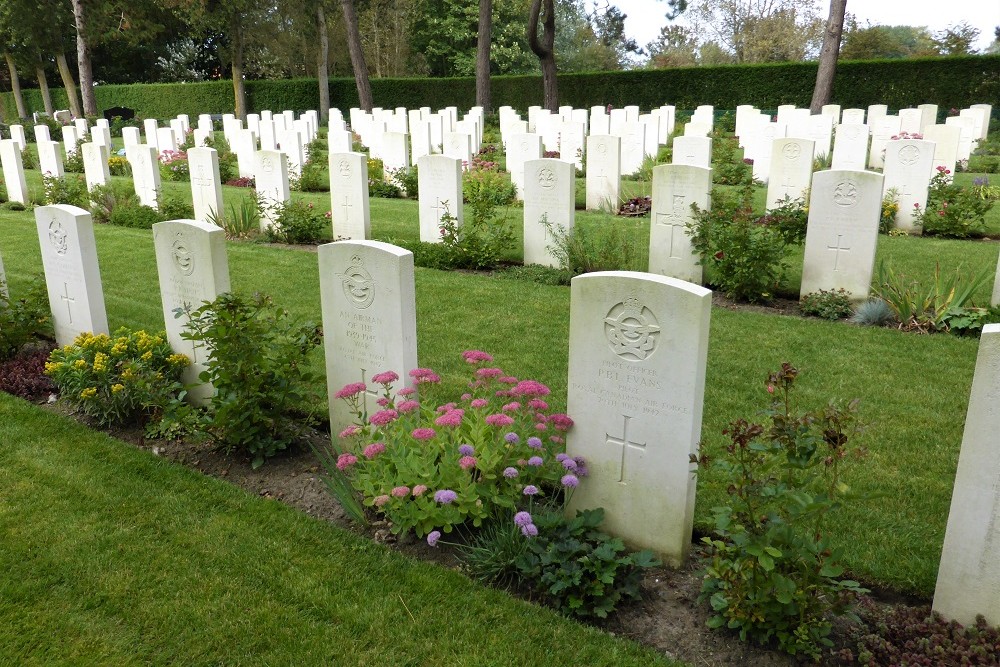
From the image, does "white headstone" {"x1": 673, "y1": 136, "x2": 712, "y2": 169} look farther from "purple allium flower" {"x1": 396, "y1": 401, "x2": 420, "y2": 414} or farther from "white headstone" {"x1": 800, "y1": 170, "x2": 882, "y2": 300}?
"purple allium flower" {"x1": 396, "y1": 401, "x2": 420, "y2": 414}

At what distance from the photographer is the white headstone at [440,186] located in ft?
31.1

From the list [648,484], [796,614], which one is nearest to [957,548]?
[796,614]

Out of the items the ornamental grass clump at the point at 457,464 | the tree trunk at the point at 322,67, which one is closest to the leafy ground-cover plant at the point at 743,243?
the ornamental grass clump at the point at 457,464

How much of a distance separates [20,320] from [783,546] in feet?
19.0

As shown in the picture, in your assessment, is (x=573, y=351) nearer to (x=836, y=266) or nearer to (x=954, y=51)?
(x=836, y=266)

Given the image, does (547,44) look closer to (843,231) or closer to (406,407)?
(843,231)

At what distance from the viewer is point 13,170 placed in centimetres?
1369

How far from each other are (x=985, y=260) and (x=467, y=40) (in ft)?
126

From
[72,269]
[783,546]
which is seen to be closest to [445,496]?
[783,546]

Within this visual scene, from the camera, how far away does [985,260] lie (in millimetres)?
8844

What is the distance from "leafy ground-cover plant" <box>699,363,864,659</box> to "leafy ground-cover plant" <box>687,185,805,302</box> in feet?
15.4

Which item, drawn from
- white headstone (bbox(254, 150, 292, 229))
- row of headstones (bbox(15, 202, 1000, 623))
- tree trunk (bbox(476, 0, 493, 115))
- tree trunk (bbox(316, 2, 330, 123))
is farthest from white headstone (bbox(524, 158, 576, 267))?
tree trunk (bbox(316, 2, 330, 123))

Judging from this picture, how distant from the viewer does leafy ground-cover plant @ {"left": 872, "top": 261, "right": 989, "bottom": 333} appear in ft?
22.1

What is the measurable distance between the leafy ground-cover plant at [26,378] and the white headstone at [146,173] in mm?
6432
